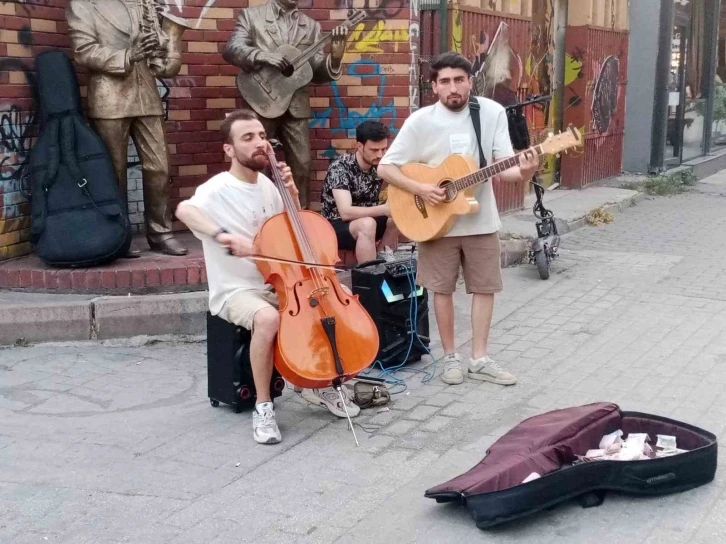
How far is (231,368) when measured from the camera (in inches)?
172

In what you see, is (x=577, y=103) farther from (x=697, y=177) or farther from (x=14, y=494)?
(x=14, y=494)

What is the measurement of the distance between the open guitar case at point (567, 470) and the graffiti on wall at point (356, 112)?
13.2ft

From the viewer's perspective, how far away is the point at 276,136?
21.8 feet

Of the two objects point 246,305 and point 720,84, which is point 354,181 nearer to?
point 246,305

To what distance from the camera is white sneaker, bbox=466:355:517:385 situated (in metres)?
4.87

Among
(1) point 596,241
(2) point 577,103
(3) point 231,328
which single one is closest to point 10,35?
(3) point 231,328

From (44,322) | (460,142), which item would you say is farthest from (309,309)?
(44,322)

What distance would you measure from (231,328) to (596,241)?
219 inches

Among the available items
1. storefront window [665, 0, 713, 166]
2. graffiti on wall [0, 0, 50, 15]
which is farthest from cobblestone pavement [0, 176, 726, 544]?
storefront window [665, 0, 713, 166]

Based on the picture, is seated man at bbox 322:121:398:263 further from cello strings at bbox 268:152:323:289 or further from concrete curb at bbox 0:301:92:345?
concrete curb at bbox 0:301:92:345

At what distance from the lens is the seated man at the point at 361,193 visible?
5574 millimetres

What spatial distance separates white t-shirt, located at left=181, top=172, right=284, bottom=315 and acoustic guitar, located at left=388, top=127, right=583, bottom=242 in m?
0.88

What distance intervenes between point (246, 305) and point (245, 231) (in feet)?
1.20

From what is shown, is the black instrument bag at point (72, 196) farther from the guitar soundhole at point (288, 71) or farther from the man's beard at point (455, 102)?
the man's beard at point (455, 102)
